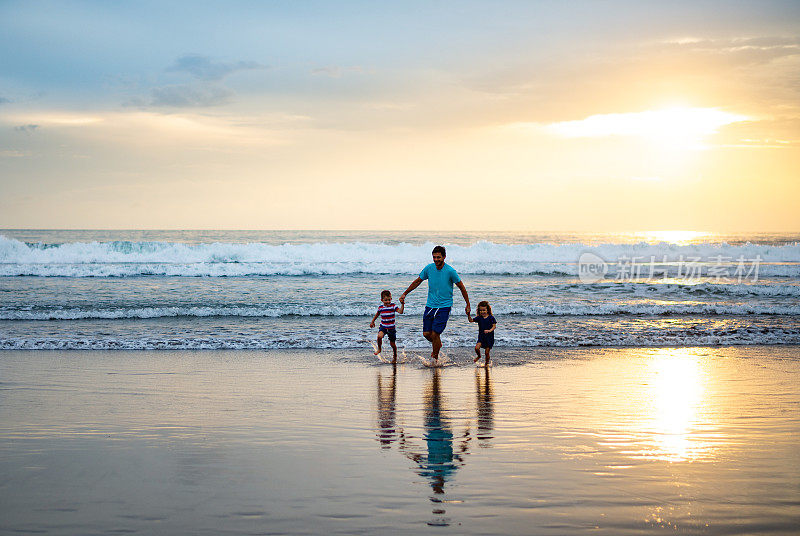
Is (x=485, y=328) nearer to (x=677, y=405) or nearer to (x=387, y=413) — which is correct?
(x=677, y=405)

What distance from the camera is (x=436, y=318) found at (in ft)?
30.9

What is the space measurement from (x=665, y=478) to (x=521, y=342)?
783 cm

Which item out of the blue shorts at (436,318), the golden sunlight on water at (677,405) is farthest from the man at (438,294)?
the golden sunlight on water at (677,405)

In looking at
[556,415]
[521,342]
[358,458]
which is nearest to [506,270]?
[521,342]

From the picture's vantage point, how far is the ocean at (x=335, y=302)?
12250 millimetres

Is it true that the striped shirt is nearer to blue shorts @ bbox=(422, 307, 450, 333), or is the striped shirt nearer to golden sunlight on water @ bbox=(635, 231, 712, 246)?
blue shorts @ bbox=(422, 307, 450, 333)

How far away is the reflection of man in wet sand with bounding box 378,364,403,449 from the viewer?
17.8 ft

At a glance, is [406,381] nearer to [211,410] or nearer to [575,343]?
[211,410]

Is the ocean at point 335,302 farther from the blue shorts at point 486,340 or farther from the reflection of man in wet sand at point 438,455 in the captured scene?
the reflection of man in wet sand at point 438,455

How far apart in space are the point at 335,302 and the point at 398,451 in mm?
13119

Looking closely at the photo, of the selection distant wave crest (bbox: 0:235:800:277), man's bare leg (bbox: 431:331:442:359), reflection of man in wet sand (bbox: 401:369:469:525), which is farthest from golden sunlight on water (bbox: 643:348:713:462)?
distant wave crest (bbox: 0:235:800:277)

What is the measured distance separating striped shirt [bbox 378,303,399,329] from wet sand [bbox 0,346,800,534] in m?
1.48

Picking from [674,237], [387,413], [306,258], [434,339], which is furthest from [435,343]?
[674,237]

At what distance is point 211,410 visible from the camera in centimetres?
649
